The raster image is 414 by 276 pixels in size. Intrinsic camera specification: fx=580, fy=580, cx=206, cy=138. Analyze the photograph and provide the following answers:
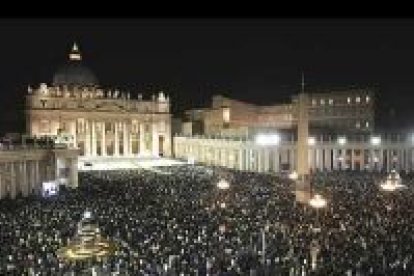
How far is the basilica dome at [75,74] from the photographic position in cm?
11441

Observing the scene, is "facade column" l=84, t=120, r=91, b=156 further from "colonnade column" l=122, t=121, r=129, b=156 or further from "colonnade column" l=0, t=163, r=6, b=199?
"colonnade column" l=0, t=163, r=6, b=199

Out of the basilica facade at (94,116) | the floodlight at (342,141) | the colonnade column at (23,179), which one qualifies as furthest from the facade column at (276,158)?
the colonnade column at (23,179)

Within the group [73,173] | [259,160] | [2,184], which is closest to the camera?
[2,184]

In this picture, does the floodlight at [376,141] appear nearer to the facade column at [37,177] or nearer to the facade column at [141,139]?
the facade column at [37,177]

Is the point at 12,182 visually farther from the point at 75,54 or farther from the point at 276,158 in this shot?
the point at 75,54

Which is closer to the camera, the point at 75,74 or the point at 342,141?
the point at 342,141

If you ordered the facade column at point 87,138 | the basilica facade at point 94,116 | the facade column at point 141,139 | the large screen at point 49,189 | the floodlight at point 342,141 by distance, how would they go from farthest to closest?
the facade column at point 141,139, the facade column at point 87,138, the basilica facade at point 94,116, the floodlight at point 342,141, the large screen at point 49,189

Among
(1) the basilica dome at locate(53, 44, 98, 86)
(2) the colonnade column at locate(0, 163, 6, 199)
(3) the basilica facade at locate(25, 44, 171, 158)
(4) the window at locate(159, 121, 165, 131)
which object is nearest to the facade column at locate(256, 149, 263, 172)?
(3) the basilica facade at locate(25, 44, 171, 158)

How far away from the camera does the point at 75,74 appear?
379 feet

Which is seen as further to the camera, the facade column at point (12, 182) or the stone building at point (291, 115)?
the stone building at point (291, 115)

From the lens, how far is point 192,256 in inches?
987

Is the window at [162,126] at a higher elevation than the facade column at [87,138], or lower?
higher

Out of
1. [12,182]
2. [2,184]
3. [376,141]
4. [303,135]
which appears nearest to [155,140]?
[376,141]

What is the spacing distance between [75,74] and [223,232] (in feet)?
298
